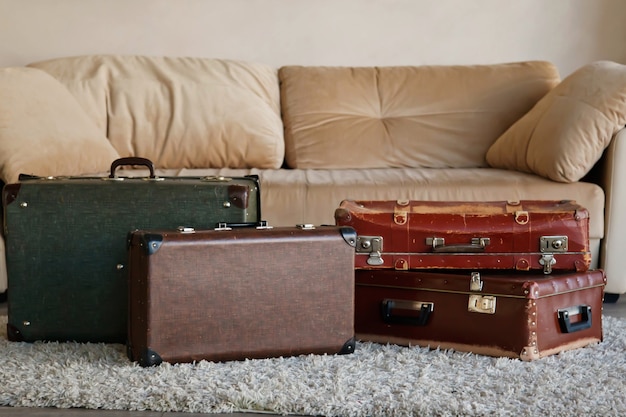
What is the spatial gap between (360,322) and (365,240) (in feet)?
0.72

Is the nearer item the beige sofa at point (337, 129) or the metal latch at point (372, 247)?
the metal latch at point (372, 247)

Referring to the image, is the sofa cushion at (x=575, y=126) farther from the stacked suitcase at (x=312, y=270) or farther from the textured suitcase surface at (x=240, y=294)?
the textured suitcase surface at (x=240, y=294)

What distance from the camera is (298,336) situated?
6.74 feet

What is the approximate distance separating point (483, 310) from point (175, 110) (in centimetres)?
171

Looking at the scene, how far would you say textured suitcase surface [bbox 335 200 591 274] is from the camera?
7.18 ft

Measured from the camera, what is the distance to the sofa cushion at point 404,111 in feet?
11.3

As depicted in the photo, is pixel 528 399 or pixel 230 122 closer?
pixel 528 399

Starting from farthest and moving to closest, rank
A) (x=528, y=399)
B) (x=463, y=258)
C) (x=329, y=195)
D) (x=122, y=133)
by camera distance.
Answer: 1. (x=122, y=133)
2. (x=329, y=195)
3. (x=463, y=258)
4. (x=528, y=399)

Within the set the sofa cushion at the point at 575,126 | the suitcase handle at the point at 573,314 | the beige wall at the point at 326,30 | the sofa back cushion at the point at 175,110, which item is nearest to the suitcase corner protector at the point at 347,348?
the suitcase handle at the point at 573,314

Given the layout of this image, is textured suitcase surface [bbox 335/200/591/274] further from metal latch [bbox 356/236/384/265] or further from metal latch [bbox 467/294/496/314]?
metal latch [bbox 467/294/496/314]

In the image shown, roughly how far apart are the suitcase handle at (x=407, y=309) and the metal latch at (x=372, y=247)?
4.2 inches

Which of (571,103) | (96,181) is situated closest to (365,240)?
(96,181)

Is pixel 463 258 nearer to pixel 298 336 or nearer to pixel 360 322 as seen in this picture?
pixel 360 322

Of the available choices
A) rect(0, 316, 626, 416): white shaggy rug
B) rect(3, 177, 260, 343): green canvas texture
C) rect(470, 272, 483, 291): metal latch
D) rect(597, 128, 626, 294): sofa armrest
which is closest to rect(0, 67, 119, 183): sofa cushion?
rect(3, 177, 260, 343): green canvas texture
